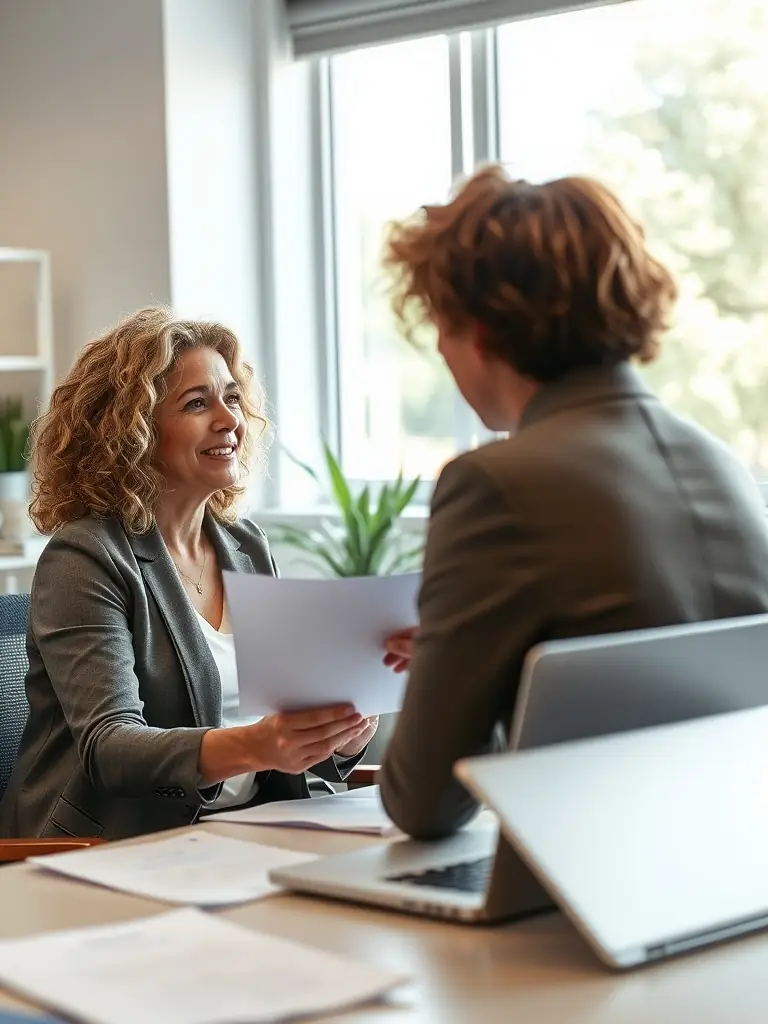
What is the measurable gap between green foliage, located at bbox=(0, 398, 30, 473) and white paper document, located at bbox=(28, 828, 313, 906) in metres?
2.83

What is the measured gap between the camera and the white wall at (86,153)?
420 cm

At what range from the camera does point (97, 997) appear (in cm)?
99

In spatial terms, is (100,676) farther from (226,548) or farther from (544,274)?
(544,274)

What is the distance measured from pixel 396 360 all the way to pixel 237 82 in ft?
3.16

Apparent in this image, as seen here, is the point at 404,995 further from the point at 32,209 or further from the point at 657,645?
the point at 32,209

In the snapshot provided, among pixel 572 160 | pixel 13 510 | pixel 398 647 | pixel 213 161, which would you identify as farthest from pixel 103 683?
pixel 213 161

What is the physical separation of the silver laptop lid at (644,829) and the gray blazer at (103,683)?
0.88 metres

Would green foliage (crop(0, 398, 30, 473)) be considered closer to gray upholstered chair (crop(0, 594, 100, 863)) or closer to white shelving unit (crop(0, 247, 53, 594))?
white shelving unit (crop(0, 247, 53, 594))

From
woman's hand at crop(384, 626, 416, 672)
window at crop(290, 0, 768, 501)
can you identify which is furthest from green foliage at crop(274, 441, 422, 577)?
woman's hand at crop(384, 626, 416, 672)

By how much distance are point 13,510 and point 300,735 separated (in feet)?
8.63

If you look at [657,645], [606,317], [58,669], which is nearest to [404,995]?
[657,645]

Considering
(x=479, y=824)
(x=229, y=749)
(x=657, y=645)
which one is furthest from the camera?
(x=229, y=749)

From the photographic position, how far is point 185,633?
82.6 inches

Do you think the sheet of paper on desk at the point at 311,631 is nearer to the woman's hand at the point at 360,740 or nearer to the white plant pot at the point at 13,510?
the woman's hand at the point at 360,740
